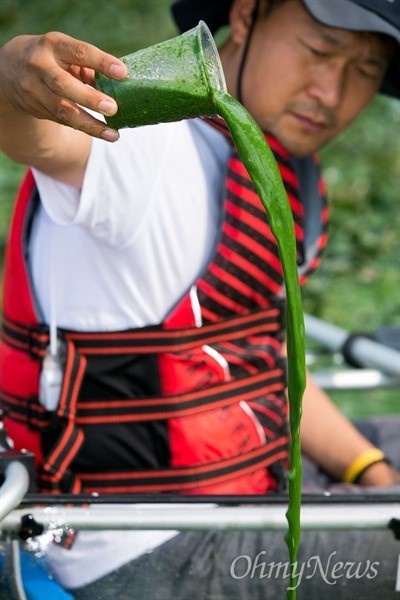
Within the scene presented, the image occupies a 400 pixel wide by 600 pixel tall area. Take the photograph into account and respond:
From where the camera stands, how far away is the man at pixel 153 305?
1.65 metres

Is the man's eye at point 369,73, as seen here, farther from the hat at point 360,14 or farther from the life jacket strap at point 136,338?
the life jacket strap at point 136,338

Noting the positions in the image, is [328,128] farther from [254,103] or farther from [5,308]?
[5,308]

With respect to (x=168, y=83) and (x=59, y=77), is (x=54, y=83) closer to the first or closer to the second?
(x=59, y=77)

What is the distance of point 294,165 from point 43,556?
92 centimetres

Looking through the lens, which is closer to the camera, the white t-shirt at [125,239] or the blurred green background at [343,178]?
the white t-shirt at [125,239]

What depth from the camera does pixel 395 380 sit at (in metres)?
2.55

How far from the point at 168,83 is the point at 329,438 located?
1.12 meters

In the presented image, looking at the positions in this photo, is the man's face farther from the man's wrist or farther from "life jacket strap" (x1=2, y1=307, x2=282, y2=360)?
the man's wrist

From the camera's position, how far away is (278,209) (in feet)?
4.31

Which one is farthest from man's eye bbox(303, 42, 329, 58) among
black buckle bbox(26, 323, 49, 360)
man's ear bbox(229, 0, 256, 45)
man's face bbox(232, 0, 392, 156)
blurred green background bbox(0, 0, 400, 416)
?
blurred green background bbox(0, 0, 400, 416)

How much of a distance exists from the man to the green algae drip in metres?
0.31

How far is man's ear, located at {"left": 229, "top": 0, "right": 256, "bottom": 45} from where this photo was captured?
211cm

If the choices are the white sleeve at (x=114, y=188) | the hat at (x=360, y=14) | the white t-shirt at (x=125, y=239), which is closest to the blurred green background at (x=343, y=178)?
the hat at (x=360, y=14)

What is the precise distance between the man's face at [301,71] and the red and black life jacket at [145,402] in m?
0.36
